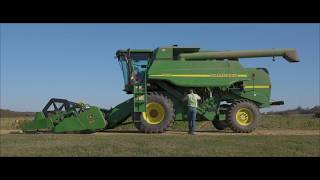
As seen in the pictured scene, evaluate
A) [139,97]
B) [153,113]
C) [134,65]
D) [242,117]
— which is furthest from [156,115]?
[242,117]

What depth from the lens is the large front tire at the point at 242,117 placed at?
53.7 feet

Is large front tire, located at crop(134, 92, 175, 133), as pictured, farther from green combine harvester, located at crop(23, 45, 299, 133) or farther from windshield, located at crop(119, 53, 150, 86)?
windshield, located at crop(119, 53, 150, 86)

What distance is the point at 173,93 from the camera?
55.1ft

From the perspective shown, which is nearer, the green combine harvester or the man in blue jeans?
the man in blue jeans

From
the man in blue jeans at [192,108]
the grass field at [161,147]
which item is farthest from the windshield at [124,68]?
the grass field at [161,147]

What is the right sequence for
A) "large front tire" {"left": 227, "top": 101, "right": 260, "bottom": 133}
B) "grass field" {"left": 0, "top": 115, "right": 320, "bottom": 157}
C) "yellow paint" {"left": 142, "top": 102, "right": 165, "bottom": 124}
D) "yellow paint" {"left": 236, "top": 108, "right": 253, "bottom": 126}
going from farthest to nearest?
"yellow paint" {"left": 236, "top": 108, "right": 253, "bottom": 126} < "large front tire" {"left": 227, "top": 101, "right": 260, "bottom": 133} < "yellow paint" {"left": 142, "top": 102, "right": 165, "bottom": 124} < "grass field" {"left": 0, "top": 115, "right": 320, "bottom": 157}

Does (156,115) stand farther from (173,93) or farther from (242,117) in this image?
(242,117)

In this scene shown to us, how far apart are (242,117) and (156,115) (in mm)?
2770

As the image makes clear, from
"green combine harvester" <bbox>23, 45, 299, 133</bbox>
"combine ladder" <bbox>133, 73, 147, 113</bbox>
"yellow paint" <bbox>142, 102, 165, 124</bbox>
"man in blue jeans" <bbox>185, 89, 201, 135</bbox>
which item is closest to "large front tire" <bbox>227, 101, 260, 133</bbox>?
"green combine harvester" <bbox>23, 45, 299, 133</bbox>

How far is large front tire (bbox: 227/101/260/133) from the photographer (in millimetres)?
16375

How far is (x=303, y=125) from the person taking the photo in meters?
20.5

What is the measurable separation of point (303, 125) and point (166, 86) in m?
6.78
